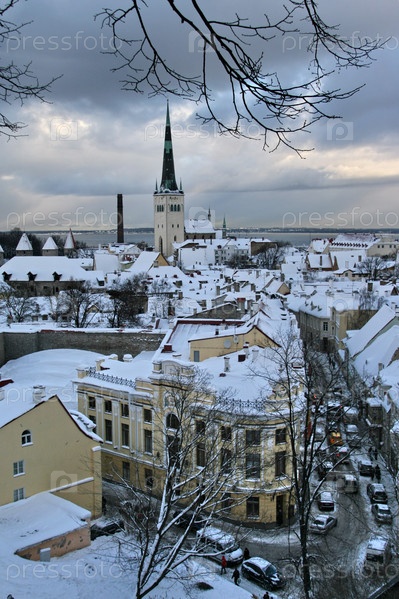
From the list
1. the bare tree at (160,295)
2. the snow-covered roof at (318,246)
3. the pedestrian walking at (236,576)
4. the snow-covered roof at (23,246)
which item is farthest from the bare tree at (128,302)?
the snow-covered roof at (318,246)

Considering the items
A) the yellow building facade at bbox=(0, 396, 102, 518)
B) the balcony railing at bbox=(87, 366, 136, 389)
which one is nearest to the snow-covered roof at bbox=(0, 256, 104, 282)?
the balcony railing at bbox=(87, 366, 136, 389)

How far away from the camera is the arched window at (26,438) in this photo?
15509 mm

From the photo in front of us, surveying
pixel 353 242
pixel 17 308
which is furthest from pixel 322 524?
pixel 353 242

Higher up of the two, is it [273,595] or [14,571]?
[14,571]

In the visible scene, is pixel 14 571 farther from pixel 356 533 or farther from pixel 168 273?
pixel 168 273

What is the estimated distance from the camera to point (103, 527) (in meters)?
16.0

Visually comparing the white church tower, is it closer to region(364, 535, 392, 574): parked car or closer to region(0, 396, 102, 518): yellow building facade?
region(0, 396, 102, 518): yellow building facade

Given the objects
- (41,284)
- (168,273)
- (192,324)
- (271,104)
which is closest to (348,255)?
(168,273)

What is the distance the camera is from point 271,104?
403 cm

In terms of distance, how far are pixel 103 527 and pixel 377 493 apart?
879 cm

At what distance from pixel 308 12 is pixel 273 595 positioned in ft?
42.9

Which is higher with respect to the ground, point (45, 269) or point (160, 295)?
point (45, 269)

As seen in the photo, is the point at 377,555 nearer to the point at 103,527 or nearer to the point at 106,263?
the point at 103,527

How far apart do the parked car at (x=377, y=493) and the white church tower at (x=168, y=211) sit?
82277mm
